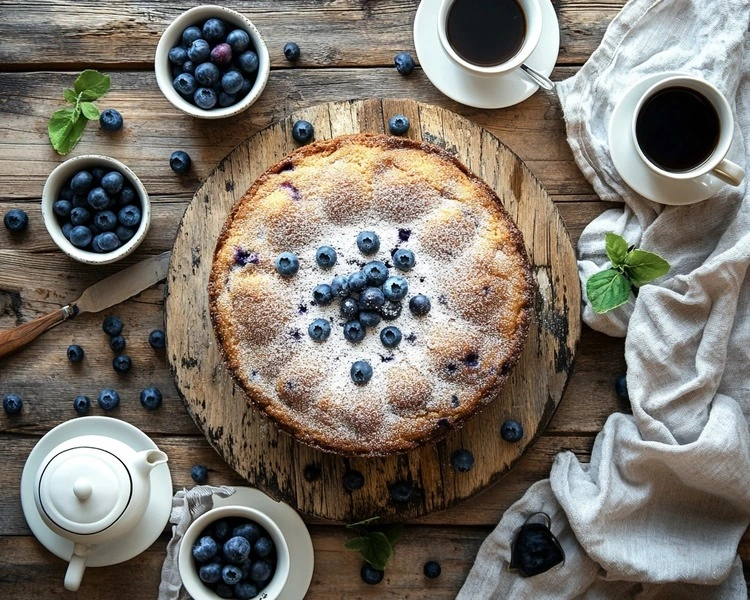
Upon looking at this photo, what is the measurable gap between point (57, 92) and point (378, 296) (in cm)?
157

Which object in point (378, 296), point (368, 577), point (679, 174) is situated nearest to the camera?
point (378, 296)

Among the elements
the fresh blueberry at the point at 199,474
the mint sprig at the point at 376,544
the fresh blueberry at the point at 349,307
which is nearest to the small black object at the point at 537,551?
the mint sprig at the point at 376,544

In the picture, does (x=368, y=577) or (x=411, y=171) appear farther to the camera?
(x=368, y=577)

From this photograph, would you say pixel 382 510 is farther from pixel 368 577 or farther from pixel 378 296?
pixel 378 296

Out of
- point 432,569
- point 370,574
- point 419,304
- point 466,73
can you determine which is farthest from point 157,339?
point 466,73

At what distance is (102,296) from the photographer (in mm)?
3062

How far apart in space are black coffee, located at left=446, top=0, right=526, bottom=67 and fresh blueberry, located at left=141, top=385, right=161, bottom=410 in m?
1.65

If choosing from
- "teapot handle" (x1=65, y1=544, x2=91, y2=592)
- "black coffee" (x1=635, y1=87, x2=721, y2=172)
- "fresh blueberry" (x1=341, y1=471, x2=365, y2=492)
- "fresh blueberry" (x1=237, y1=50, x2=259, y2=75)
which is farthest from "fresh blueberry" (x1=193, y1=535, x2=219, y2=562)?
"black coffee" (x1=635, y1=87, x2=721, y2=172)

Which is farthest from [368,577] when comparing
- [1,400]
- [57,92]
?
[57,92]

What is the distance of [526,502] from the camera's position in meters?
2.97

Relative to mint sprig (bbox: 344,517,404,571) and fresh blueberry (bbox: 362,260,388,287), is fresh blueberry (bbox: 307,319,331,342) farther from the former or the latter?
mint sprig (bbox: 344,517,404,571)

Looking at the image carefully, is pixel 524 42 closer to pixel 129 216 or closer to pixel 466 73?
pixel 466 73

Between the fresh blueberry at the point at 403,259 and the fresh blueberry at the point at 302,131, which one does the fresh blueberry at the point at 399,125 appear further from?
the fresh blueberry at the point at 403,259

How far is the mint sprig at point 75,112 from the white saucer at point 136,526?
102cm
